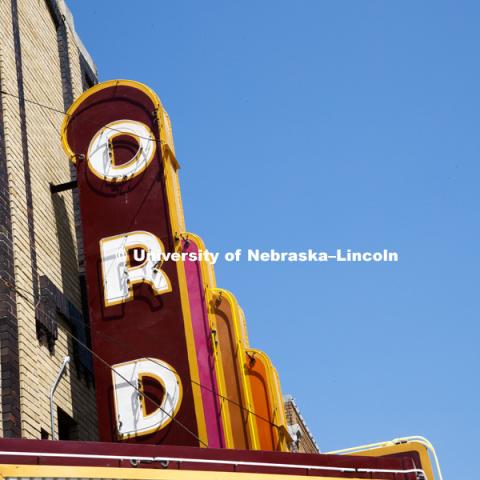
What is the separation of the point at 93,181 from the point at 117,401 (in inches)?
127

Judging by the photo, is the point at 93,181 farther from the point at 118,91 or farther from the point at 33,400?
the point at 33,400

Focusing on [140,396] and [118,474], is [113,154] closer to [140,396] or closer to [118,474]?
[140,396]

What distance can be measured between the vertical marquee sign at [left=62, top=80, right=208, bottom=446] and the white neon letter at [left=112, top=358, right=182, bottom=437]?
0.01 metres

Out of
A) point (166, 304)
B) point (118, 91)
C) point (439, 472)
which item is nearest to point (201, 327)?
point (166, 304)

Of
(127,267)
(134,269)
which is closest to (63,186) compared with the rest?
(127,267)

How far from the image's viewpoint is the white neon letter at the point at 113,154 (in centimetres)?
1349

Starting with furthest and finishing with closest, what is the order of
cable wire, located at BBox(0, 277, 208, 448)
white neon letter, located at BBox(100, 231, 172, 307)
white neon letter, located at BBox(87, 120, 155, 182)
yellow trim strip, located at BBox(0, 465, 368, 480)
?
white neon letter, located at BBox(87, 120, 155, 182)
white neon letter, located at BBox(100, 231, 172, 307)
cable wire, located at BBox(0, 277, 208, 448)
yellow trim strip, located at BBox(0, 465, 368, 480)

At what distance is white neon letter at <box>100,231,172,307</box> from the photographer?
12.7 m

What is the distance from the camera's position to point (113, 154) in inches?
540

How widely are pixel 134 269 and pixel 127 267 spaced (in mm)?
119

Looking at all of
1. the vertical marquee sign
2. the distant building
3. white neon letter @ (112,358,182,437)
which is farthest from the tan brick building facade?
the distant building

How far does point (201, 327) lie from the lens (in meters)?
12.5

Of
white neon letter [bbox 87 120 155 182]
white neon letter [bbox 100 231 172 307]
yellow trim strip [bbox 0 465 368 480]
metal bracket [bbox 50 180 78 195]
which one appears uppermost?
metal bracket [bbox 50 180 78 195]

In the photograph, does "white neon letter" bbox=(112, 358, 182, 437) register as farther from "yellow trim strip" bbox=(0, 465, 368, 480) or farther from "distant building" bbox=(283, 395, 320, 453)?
"distant building" bbox=(283, 395, 320, 453)
